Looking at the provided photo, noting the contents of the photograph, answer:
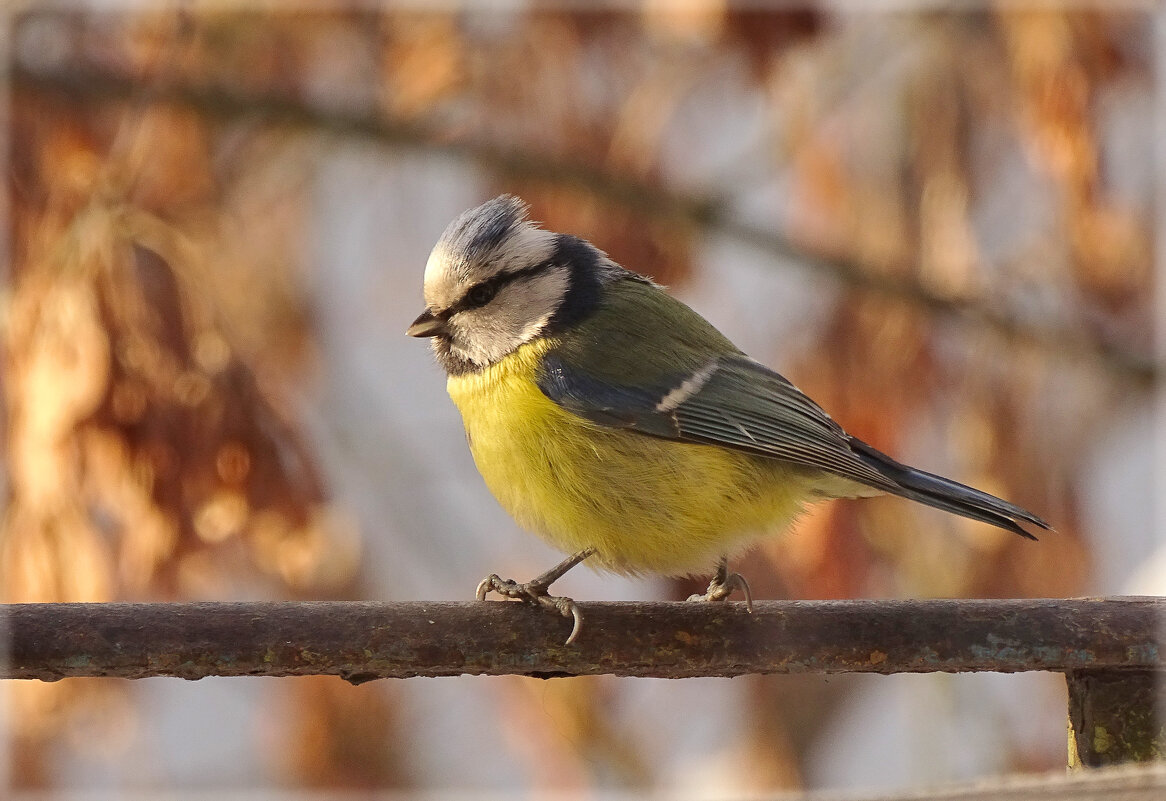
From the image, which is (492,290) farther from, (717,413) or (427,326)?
(717,413)

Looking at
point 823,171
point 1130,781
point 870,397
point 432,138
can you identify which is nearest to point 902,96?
point 823,171

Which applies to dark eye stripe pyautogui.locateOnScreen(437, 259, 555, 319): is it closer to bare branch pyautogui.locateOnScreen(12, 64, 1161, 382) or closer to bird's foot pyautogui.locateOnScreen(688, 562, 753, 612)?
bird's foot pyautogui.locateOnScreen(688, 562, 753, 612)

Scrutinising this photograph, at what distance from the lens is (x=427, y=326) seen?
183 cm

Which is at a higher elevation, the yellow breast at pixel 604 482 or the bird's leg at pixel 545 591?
the yellow breast at pixel 604 482

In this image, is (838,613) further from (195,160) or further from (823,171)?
(823,171)

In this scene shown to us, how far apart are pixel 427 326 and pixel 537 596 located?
0.51 meters

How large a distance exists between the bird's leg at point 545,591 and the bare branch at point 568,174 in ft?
3.63

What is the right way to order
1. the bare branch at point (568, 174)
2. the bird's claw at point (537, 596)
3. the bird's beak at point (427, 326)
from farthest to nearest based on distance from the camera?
the bare branch at point (568, 174), the bird's beak at point (427, 326), the bird's claw at point (537, 596)

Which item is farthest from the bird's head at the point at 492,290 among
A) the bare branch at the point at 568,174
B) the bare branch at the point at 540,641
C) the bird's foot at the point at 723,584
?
the bare branch at the point at 568,174

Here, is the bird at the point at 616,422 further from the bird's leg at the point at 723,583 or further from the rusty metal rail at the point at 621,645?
the rusty metal rail at the point at 621,645

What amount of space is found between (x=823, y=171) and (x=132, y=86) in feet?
5.55

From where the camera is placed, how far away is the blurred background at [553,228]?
2141 millimetres

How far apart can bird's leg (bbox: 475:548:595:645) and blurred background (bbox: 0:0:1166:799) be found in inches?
18.3

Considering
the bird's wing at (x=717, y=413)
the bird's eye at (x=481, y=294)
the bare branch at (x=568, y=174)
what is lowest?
the bird's wing at (x=717, y=413)
